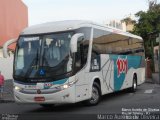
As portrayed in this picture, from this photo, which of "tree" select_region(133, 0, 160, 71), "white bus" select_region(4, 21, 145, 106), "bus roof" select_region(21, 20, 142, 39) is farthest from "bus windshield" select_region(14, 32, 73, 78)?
"tree" select_region(133, 0, 160, 71)

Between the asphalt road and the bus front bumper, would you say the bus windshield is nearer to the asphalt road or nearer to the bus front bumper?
the bus front bumper

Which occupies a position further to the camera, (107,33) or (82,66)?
(107,33)

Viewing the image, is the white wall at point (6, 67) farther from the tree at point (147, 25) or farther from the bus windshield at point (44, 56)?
the bus windshield at point (44, 56)

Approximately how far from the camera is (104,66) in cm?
1759

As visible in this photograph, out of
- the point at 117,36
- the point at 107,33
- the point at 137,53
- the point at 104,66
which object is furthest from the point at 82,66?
the point at 137,53

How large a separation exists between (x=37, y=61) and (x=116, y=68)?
17.4 feet

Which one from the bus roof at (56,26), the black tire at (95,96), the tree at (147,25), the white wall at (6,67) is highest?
the tree at (147,25)

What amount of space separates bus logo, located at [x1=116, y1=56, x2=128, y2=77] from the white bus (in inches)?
93.2

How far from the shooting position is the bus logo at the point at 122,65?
64.1ft

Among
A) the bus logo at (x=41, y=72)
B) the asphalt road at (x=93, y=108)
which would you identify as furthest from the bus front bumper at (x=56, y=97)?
the bus logo at (x=41, y=72)

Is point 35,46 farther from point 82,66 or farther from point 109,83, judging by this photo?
point 109,83

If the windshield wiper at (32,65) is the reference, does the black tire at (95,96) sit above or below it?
below

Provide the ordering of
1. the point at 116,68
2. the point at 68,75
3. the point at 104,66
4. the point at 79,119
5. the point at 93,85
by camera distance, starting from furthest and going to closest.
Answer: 1. the point at 116,68
2. the point at 104,66
3. the point at 93,85
4. the point at 68,75
5. the point at 79,119

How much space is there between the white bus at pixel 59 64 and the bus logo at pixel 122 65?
2368 mm
